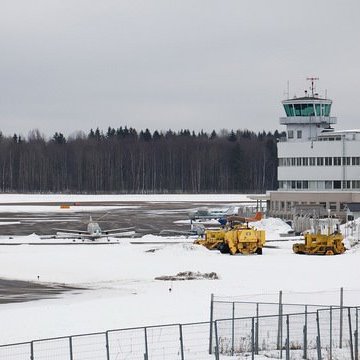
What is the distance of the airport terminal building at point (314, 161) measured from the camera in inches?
4589

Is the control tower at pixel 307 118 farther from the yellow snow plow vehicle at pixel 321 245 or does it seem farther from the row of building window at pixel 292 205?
the yellow snow plow vehicle at pixel 321 245

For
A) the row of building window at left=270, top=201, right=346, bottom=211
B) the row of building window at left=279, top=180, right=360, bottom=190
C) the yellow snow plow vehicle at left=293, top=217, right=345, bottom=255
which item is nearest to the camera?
the yellow snow plow vehicle at left=293, top=217, right=345, bottom=255

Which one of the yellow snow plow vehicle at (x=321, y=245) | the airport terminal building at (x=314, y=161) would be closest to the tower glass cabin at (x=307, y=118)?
the airport terminal building at (x=314, y=161)

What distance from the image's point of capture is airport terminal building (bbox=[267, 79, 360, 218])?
382 ft

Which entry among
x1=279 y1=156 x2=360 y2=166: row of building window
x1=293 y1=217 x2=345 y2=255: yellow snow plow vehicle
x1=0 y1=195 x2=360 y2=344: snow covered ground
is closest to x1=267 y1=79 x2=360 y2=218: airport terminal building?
x1=279 y1=156 x2=360 y2=166: row of building window

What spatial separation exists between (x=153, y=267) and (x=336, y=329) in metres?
30.0

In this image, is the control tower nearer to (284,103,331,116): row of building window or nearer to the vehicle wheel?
(284,103,331,116): row of building window

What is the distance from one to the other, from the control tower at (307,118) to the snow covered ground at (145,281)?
40.1 m

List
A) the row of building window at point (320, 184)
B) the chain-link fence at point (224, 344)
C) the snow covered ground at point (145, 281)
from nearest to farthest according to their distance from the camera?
the chain-link fence at point (224, 344), the snow covered ground at point (145, 281), the row of building window at point (320, 184)

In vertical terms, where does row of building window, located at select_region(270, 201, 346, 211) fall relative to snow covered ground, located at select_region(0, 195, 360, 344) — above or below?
above

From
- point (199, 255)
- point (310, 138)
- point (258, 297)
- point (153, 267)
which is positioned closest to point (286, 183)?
point (310, 138)

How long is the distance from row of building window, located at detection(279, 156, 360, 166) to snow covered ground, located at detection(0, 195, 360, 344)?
116 ft

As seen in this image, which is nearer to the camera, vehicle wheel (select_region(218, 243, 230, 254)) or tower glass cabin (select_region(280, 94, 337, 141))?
vehicle wheel (select_region(218, 243, 230, 254))

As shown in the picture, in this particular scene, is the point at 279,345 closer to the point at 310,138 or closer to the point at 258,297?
the point at 258,297
